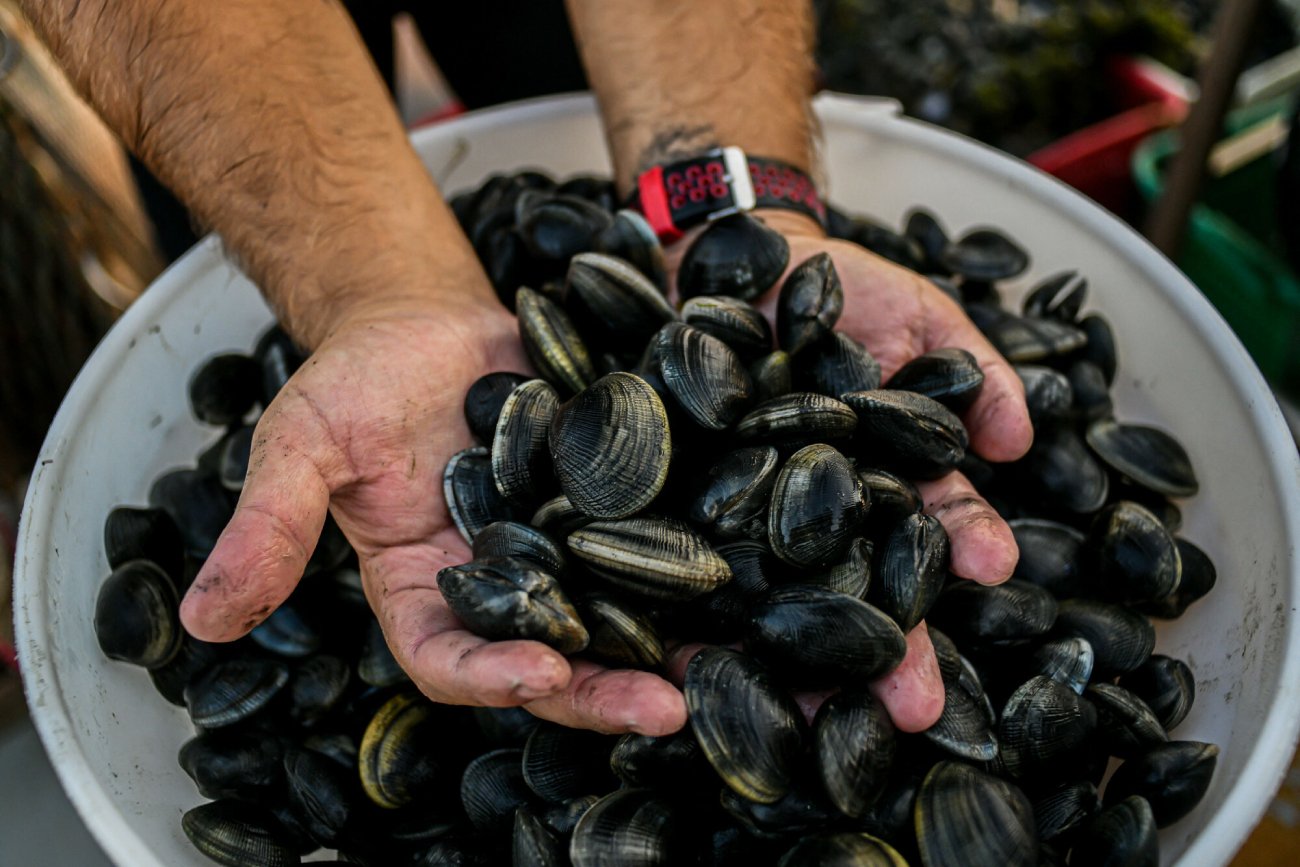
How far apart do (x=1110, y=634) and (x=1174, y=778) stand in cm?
25

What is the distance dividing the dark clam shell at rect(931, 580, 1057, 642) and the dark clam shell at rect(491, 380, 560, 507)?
65 centimetres

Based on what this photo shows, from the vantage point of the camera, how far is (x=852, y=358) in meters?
1.62

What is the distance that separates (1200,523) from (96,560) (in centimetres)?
191

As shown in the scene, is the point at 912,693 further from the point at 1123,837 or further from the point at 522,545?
the point at 522,545

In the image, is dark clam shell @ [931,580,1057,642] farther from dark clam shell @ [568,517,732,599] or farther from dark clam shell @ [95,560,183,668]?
dark clam shell @ [95,560,183,668]

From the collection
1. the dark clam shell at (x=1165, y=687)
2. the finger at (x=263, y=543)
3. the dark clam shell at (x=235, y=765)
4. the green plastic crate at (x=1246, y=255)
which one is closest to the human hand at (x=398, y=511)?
the finger at (x=263, y=543)

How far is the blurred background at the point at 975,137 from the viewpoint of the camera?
2.41 meters

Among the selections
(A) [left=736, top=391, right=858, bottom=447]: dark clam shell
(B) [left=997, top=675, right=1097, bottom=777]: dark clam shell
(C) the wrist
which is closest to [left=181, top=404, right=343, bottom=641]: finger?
(C) the wrist

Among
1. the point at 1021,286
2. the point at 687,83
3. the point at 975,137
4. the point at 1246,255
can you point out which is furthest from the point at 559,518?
the point at 975,137

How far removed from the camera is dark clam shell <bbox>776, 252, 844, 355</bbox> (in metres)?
1.63

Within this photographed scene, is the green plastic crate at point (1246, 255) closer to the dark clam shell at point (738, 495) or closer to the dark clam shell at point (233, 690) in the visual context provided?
the dark clam shell at point (738, 495)

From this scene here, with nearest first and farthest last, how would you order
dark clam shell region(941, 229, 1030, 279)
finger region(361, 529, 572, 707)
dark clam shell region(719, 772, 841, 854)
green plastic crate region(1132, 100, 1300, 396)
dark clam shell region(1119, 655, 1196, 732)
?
finger region(361, 529, 572, 707), dark clam shell region(719, 772, 841, 854), dark clam shell region(1119, 655, 1196, 732), dark clam shell region(941, 229, 1030, 279), green plastic crate region(1132, 100, 1300, 396)

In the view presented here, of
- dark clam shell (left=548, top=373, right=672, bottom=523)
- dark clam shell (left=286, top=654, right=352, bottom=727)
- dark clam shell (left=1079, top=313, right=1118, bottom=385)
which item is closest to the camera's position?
dark clam shell (left=548, top=373, right=672, bottom=523)

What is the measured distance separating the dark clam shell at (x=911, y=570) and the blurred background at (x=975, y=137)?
1345 millimetres
